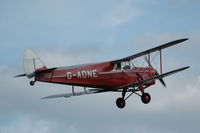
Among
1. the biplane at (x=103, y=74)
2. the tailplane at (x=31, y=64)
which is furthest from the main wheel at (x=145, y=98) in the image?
the tailplane at (x=31, y=64)

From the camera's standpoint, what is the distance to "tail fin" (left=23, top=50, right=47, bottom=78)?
33.5 meters

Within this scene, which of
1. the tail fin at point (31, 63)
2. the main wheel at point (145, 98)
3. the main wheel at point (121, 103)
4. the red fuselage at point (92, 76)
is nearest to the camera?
the red fuselage at point (92, 76)

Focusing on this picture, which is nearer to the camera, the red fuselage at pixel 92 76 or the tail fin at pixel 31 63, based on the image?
the red fuselage at pixel 92 76

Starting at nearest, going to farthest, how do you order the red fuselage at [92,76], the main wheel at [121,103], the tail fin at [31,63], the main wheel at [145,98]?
the red fuselage at [92,76] → the tail fin at [31,63] → the main wheel at [145,98] → the main wheel at [121,103]

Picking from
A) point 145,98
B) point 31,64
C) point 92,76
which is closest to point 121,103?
point 145,98

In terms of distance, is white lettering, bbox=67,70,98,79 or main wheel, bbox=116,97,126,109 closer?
white lettering, bbox=67,70,98,79

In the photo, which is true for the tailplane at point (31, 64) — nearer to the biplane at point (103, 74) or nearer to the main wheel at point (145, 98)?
the biplane at point (103, 74)

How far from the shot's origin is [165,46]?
1350 inches

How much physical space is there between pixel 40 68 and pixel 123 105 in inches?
195

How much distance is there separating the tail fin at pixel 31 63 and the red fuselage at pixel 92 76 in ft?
1.70

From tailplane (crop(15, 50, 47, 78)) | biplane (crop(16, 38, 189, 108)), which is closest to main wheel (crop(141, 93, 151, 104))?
biplane (crop(16, 38, 189, 108))

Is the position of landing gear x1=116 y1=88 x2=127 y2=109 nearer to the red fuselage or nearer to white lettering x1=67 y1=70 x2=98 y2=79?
the red fuselage

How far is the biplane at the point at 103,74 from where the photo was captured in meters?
33.4

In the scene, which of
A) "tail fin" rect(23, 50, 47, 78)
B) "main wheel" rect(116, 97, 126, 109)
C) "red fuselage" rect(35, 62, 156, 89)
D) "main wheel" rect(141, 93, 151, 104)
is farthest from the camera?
"main wheel" rect(116, 97, 126, 109)
